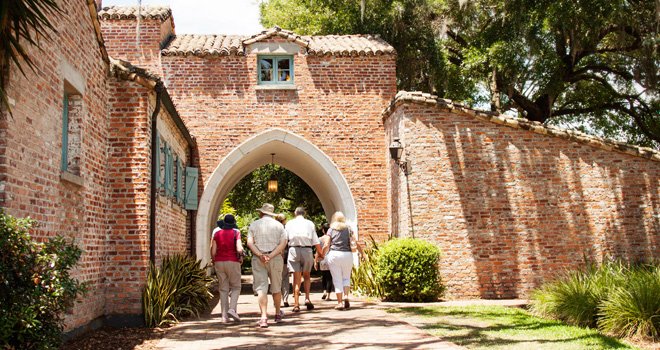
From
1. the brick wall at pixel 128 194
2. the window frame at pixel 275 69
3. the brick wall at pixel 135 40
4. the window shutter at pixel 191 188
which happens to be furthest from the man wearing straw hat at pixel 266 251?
the brick wall at pixel 135 40

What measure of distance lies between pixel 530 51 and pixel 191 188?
30.1ft

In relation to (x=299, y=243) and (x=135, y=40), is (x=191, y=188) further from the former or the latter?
(x=299, y=243)

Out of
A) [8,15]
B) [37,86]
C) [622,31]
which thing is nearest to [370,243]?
[622,31]

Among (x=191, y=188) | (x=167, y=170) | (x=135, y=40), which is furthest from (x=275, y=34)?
(x=167, y=170)

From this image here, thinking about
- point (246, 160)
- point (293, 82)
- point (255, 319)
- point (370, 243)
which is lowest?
point (255, 319)

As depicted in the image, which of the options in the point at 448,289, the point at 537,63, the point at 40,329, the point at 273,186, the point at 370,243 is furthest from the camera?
the point at 273,186

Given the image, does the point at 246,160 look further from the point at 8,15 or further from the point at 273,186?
the point at 8,15

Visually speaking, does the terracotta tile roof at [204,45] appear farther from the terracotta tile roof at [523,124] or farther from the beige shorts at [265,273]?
the beige shorts at [265,273]

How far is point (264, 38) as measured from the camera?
16359 mm

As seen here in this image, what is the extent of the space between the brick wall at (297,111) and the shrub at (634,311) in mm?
7481

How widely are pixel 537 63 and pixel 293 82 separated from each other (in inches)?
251

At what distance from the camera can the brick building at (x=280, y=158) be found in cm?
797

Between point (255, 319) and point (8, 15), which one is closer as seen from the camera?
point (8, 15)

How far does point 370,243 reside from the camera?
1554 cm
